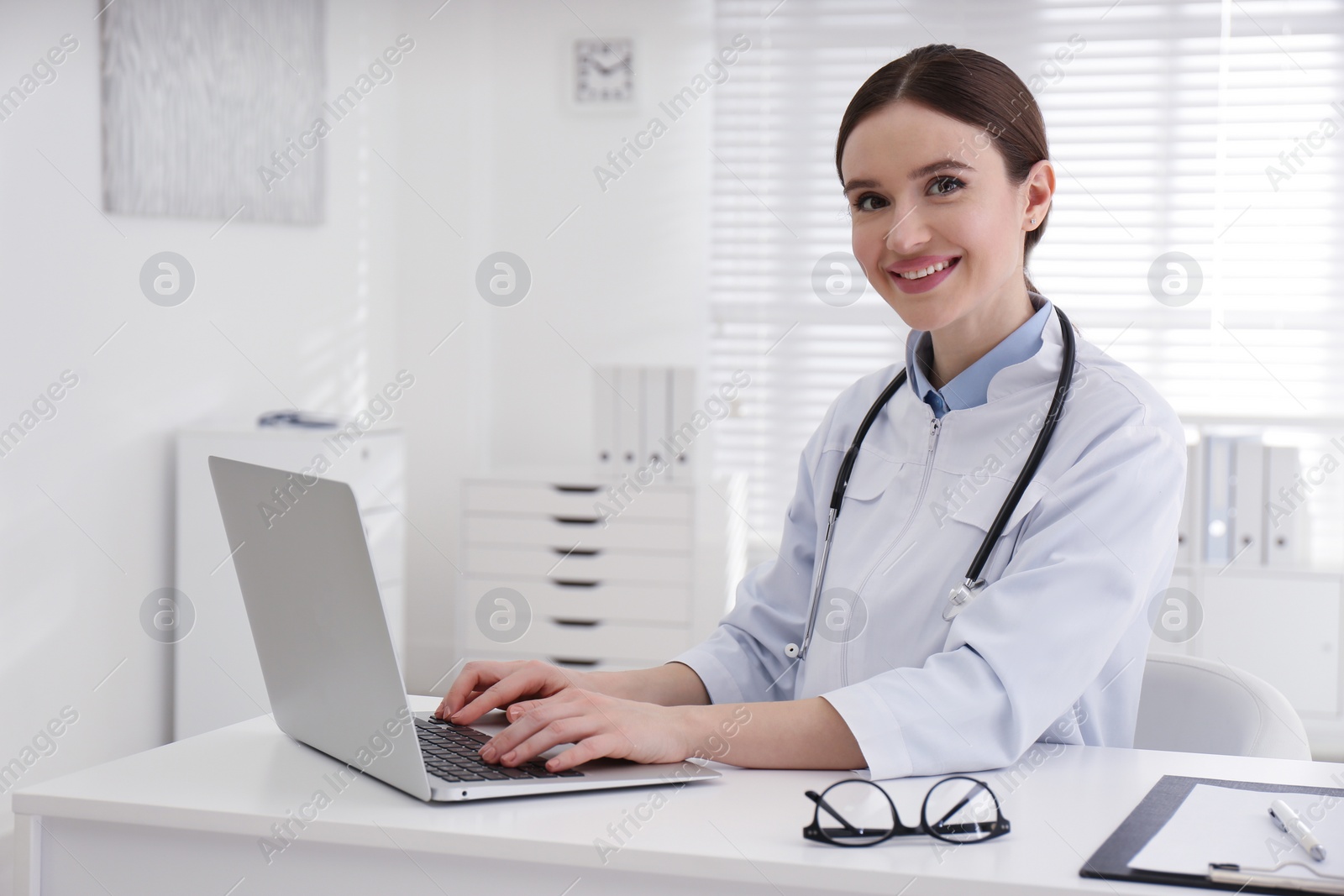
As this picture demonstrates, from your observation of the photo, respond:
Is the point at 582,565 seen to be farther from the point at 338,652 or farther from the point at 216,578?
the point at 338,652

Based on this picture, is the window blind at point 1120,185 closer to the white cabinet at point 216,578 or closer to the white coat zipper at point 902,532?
the white cabinet at point 216,578

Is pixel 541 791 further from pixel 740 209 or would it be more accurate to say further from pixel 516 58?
pixel 516 58

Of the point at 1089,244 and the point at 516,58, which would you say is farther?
the point at 516,58

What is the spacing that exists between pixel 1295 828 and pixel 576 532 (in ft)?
10.1

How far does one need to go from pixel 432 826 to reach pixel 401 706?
0.09 meters

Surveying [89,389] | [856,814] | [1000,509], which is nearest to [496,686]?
[856,814]

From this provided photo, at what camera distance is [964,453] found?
1.35 m

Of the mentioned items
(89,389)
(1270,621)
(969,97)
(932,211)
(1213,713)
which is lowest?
(1270,621)

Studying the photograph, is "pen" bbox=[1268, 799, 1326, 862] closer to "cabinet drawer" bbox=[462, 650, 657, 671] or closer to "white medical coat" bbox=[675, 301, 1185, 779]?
"white medical coat" bbox=[675, 301, 1185, 779]

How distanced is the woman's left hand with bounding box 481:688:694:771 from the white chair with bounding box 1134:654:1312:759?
0.62m

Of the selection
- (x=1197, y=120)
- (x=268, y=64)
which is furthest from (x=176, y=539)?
(x=1197, y=120)

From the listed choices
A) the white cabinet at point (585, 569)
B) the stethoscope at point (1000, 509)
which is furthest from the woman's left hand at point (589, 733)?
the white cabinet at point (585, 569)

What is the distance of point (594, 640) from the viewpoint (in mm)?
3879

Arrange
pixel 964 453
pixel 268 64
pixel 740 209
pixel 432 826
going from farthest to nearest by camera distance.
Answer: pixel 740 209 < pixel 268 64 < pixel 964 453 < pixel 432 826
